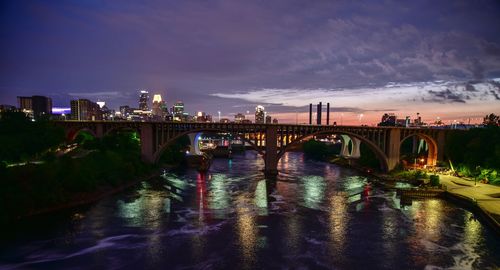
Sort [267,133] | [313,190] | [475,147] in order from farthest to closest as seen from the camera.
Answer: [267,133]
[475,147]
[313,190]

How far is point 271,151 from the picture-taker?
209 ft

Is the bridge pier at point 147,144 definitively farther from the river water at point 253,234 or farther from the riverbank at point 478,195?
the riverbank at point 478,195

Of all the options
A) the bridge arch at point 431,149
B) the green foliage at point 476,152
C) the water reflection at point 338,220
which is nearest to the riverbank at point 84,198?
the water reflection at point 338,220

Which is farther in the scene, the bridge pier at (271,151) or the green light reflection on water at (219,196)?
the bridge pier at (271,151)

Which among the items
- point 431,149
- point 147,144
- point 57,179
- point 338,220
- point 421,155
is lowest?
point 338,220

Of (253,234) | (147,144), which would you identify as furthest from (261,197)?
(147,144)

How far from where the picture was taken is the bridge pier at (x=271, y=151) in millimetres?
63531

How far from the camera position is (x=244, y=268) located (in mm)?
23594

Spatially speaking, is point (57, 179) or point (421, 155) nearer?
point (57, 179)

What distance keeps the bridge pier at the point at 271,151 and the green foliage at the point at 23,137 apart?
35.0 metres

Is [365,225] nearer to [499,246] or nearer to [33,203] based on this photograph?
[499,246]

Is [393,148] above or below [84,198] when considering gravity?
above

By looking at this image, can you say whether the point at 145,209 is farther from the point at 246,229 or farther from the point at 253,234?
the point at 253,234

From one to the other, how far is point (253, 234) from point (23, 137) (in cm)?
3817
